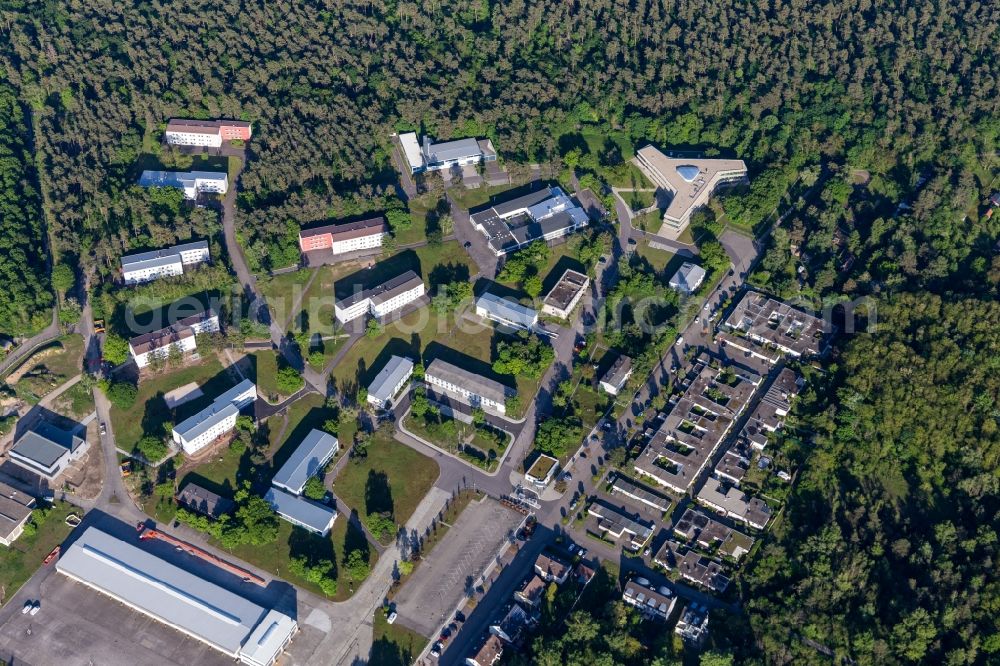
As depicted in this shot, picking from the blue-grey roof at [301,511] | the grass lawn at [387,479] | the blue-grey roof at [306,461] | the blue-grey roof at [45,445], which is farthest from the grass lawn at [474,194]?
the blue-grey roof at [45,445]

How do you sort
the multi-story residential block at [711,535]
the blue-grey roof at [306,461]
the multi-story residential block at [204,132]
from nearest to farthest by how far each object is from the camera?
1. the multi-story residential block at [711,535]
2. the blue-grey roof at [306,461]
3. the multi-story residential block at [204,132]

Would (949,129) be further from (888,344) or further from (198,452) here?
(198,452)

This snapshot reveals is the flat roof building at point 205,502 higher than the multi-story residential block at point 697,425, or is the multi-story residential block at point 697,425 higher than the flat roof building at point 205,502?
the multi-story residential block at point 697,425

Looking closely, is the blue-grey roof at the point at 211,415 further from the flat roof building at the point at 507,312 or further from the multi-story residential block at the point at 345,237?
the flat roof building at the point at 507,312

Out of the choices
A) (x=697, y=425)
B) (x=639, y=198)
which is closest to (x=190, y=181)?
(x=639, y=198)

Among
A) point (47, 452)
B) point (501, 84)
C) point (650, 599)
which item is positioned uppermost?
point (501, 84)

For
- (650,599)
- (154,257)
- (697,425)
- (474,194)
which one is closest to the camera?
(650,599)

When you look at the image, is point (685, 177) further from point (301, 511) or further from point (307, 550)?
point (307, 550)

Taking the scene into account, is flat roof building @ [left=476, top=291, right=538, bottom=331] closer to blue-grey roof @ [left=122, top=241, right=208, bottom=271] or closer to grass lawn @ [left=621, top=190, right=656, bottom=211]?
grass lawn @ [left=621, top=190, right=656, bottom=211]

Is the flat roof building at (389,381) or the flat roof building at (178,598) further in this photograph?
the flat roof building at (389,381)
